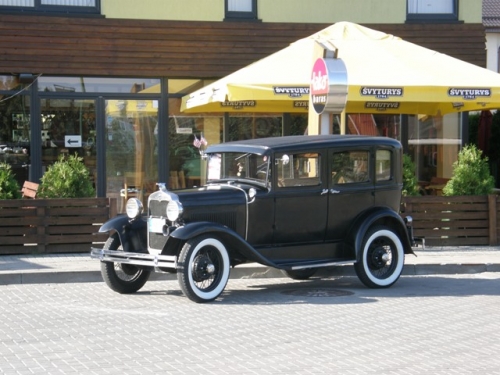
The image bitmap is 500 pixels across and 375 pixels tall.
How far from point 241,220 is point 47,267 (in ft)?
10.3

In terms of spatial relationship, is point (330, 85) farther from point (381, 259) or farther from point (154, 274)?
point (154, 274)

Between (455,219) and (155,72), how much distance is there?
6250mm

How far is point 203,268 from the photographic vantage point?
10438 millimetres

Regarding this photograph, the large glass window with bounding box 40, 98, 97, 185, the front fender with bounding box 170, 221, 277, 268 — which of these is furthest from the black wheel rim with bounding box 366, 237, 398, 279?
the large glass window with bounding box 40, 98, 97, 185

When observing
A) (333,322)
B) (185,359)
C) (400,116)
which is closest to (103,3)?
(400,116)

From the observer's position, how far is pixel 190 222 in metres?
10.6

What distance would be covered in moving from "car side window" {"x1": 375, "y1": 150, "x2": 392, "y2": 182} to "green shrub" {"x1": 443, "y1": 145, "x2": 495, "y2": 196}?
12.8ft

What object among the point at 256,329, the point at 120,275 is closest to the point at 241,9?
the point at 120,275

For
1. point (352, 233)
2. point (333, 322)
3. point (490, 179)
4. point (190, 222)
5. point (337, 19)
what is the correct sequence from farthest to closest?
1. point (337, 19)
2. point (490, 179)
3. point (352, 233)
4. point (190, 222)
5. point (333, 322)

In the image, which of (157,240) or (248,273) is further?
(248,273)

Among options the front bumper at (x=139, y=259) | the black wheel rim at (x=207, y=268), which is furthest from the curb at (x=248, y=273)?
the black wheel rim at (x=207, y=268)

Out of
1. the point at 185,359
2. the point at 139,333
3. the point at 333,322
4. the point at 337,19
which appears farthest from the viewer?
the point at 337,19

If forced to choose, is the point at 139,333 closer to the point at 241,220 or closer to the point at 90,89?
the point at 241,220

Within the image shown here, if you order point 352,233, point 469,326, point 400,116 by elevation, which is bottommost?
point 469,326
